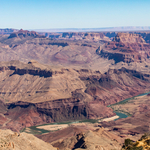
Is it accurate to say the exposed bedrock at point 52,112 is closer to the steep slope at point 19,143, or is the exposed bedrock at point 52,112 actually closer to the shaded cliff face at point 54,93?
the shaded cliff face at point 54,93

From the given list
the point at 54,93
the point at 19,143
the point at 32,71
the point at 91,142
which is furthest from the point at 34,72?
the point at 19,143

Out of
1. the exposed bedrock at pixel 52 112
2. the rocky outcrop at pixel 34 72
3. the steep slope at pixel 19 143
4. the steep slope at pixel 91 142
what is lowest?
the exposed bedrock at pixel 52 112

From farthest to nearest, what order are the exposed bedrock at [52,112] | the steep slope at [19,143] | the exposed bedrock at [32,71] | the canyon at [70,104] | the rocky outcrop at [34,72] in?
the exposed bedrock at [32,71], the rocky outcrop at [34,72], the exposed bedrock at [52,112], the canyon at [70,104], the steep slope at [19,143]

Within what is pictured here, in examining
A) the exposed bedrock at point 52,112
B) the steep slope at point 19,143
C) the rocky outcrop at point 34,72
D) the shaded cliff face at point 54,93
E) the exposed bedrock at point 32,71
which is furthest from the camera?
the exposed bedrock at point 32,71

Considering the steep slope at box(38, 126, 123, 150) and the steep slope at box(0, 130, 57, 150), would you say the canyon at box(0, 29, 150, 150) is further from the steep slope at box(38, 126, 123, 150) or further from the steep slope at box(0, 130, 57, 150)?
the steep slope at box(0, 130, 57, 150)

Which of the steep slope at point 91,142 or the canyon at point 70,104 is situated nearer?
the steep slope at point 91,142

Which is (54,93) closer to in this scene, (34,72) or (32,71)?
(34,72)

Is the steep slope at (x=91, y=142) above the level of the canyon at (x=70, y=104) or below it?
above

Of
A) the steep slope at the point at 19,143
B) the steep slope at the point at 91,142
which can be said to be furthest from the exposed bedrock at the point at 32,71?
the steep slope at the point at 19,143
